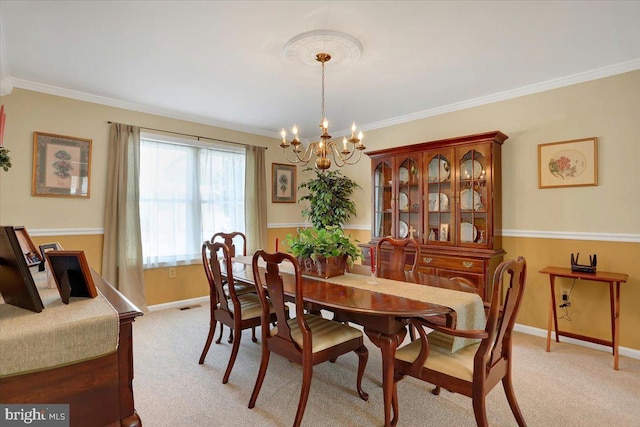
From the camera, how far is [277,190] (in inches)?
207

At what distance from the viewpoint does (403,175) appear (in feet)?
13.1

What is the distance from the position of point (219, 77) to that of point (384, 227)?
2.59m

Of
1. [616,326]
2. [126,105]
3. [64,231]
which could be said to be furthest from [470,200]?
[64,231]

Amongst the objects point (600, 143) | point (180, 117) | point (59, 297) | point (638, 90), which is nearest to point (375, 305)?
point (59, 297)

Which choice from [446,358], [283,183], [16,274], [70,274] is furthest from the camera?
[283,183]

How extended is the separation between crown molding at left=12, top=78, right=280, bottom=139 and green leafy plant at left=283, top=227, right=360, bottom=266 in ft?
8.97

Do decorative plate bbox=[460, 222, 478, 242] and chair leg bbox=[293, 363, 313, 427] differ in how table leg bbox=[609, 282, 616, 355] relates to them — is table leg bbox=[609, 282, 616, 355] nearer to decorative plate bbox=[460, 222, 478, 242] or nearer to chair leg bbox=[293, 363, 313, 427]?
decorative plate bbox=[460, 222, 478, 242]

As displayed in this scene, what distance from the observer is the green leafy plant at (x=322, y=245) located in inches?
93.2

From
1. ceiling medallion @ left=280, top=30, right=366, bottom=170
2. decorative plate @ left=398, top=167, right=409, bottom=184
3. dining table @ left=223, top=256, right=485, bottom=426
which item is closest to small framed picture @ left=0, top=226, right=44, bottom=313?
dining table @ left=223, top=256, right=485, bottom=426

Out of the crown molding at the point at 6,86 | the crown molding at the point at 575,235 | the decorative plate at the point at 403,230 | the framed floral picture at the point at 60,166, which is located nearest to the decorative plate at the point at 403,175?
the decorative plate at the point at 403,230

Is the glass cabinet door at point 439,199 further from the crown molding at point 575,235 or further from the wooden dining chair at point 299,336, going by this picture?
the wooden dining chair at point 299,336

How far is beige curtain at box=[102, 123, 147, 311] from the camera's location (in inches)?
144
